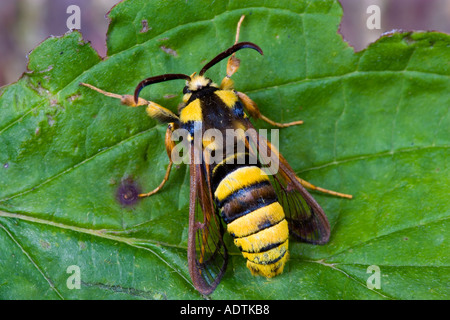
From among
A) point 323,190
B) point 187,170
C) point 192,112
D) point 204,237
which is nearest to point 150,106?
point 192,112

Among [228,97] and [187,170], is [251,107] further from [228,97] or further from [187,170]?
[187,170]

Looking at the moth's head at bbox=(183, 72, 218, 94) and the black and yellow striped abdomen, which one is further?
the moth's head at bbox=(183, 72, 218, 94)

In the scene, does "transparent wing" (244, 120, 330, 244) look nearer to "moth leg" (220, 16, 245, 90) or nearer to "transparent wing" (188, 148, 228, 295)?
"moth leg" (220, 16, 245, 90)

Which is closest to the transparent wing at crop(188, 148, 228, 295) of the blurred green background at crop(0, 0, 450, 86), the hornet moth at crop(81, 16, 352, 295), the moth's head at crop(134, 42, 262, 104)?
the hornet moth at crop(81, 16, 352, 295)

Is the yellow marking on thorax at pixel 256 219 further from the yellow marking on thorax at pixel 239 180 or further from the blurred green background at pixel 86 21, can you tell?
the blurred green background at pixel 86 21

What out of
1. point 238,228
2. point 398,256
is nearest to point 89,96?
point 238,228

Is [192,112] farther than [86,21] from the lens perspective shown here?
No

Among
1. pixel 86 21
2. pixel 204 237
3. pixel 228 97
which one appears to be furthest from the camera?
pixel 86 21
